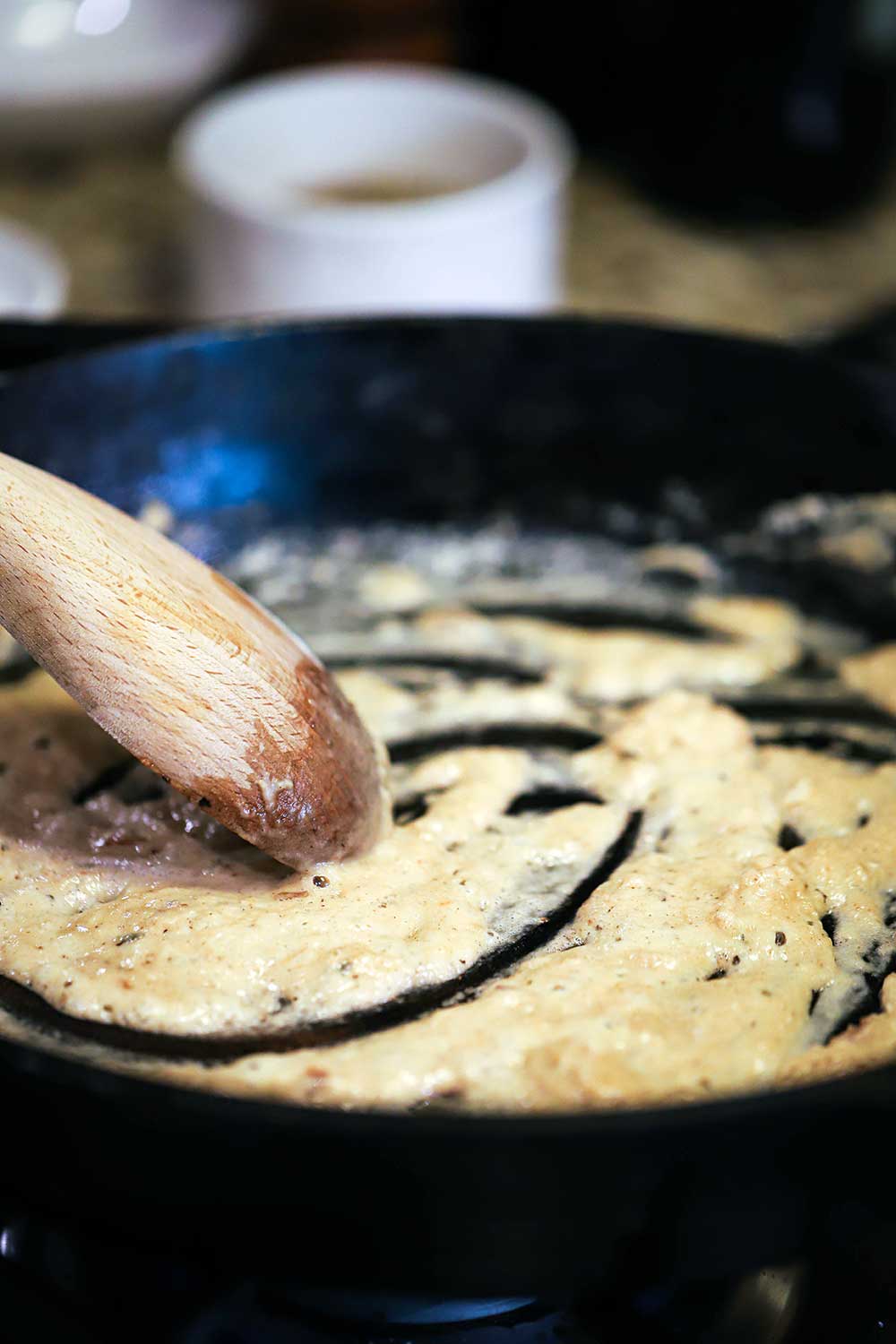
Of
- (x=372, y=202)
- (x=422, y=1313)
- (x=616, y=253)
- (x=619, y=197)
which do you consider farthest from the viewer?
(x=619, y=197)

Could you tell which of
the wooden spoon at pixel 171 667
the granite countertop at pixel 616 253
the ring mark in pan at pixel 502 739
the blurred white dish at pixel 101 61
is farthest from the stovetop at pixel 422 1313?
the blurred white dish at pixel 101 61

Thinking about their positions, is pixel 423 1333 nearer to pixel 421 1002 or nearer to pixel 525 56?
pixel 421 1002

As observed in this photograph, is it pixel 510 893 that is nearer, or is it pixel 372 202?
pixel 510 893

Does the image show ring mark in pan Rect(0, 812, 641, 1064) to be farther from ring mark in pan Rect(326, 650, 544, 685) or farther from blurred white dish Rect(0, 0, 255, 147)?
blurred white dish Rect(0, 0, 255, 147)

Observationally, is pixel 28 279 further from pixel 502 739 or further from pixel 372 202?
pixel 502 739

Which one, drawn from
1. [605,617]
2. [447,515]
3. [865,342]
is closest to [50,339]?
[447,515]
